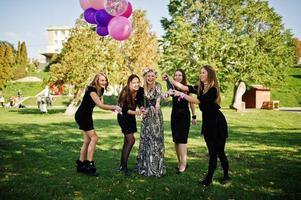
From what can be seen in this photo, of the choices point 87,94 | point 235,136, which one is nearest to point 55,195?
point 87,94

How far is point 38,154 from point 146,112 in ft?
14.0

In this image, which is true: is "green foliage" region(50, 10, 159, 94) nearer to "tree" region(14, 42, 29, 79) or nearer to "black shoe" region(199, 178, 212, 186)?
"black shoe" region(199, 178, 212, 186)

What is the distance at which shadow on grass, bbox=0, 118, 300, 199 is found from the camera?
5852 mm

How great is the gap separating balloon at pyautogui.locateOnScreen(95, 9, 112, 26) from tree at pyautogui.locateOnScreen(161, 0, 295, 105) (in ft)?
70.3

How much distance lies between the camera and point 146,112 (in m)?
7.22

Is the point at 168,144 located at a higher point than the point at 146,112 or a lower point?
lower

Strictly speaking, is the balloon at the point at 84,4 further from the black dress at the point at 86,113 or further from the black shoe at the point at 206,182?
the black shoe at the point at 206,182

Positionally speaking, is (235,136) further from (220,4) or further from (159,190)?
(220,4)

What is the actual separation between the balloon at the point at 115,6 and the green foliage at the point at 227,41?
21.8m

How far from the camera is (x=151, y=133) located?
7.28 meters

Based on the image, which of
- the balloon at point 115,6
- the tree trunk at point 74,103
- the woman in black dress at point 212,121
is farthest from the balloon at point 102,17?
the tree trunk at point 74,103

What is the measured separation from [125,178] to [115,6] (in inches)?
177

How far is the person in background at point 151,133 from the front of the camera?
722 centimetres

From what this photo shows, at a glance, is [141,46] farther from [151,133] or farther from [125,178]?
[125,178]
